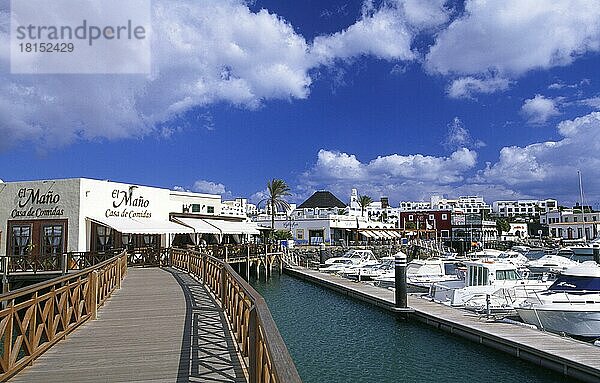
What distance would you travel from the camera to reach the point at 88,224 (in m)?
27.8

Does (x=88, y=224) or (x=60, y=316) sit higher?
(x=88, y=224)

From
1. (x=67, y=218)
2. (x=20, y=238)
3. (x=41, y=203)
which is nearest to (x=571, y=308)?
(x=67, y=218)

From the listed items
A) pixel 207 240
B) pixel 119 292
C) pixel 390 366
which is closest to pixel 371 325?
pixel 390 366

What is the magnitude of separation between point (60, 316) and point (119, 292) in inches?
290

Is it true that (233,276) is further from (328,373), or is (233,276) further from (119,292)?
(119,292)

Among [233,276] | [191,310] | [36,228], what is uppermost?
[36,228]

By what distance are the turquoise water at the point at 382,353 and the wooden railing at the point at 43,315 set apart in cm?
564

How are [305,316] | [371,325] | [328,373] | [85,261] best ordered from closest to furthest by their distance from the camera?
[328,373] < [371,325] < [305,316] < [85,261]

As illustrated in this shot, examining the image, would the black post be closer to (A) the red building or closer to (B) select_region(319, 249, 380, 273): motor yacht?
(B) select_region(319, 249, 380, 273): motor yacht

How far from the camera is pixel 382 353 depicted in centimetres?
1595

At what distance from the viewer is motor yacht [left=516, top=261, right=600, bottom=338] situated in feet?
51.6

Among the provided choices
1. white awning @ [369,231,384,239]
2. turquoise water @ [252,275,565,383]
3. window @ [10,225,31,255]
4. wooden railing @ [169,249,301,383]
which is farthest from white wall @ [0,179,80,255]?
white awning @ [369,231,384,239]

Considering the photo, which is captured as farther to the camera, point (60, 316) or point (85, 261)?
point (85, 261)

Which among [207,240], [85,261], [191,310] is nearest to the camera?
[191,310]
